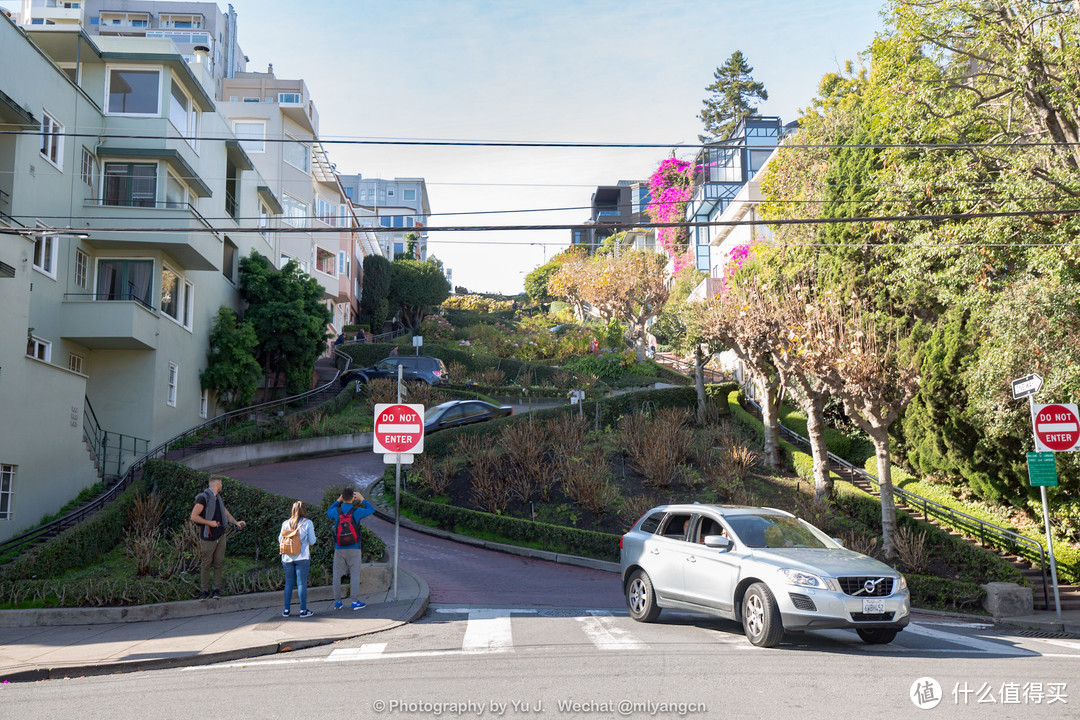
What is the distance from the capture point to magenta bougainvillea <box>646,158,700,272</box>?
6153 cm

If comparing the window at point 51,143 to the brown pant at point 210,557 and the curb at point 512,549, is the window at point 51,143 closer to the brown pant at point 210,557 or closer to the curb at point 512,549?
the curb at point 512,549

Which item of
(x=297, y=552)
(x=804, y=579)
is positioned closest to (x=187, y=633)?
(x=297, y=552)

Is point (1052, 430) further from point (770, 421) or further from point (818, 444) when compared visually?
point (770, 421)

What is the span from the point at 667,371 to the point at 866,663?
39735 mm

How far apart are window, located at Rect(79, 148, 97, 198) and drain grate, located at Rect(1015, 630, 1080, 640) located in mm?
25164

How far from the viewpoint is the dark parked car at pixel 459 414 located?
29312 millimetres

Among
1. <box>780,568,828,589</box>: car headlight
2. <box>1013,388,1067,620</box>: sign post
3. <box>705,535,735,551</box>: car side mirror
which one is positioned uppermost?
<box>1013,388,1067,620</box>: sign post

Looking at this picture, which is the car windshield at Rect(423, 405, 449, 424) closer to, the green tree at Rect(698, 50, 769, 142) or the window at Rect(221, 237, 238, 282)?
the window at Rect(221, 237, 238, 282)

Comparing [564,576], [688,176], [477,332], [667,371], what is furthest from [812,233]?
[688,176]

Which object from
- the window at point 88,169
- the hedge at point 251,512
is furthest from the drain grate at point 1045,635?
the window at point 88,169

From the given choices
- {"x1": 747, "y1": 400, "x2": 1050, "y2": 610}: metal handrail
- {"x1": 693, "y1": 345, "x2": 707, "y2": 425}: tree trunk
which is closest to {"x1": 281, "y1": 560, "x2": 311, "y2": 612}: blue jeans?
{"x1": 747, "y1": 400, "x2": 1050, "y2": 610}: metal handrail

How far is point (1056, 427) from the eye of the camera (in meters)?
13.3

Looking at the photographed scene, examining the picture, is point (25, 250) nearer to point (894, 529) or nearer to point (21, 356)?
point (21, 356)

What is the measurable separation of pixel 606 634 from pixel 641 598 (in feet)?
Result: 4.17
